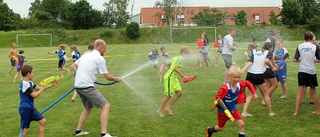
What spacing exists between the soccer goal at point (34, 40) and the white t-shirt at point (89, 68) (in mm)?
53479

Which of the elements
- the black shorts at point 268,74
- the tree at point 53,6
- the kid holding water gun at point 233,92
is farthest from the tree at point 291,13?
the tree at point 53,6

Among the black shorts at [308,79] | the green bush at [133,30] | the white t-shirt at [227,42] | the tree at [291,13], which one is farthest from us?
the green bush at [133,30]

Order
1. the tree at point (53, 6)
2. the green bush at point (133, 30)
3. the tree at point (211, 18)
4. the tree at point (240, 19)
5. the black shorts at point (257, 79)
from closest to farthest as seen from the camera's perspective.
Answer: the black shorts at point (257, 79) < the green bush at point (133, 30) < the tree at point (240, 19) < the tree at point (211, 18) < the tree at point (53, 6)

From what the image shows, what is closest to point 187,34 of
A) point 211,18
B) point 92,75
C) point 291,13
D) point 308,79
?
point 211,18

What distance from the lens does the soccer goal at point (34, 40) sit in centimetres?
5731

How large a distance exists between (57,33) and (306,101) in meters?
56.8

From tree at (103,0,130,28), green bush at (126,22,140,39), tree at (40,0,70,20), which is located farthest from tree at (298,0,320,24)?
tree at (40,0,70,20)

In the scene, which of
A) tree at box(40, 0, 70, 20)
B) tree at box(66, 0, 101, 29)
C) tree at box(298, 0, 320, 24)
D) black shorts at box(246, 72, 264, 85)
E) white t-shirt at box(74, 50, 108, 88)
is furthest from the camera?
tree at box(40, 0, 70, 20)

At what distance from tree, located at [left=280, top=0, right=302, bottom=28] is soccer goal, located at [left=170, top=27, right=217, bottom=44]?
12.6 m

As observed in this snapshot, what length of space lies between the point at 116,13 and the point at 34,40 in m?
25.4

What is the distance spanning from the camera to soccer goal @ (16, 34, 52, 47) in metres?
57.3

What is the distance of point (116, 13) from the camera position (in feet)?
263

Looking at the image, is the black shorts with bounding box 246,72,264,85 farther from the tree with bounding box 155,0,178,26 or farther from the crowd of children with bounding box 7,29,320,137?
the tree with bounding box 155,0,178,26

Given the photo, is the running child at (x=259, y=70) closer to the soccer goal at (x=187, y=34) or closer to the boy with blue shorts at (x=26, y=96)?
the boy with blue shorts at (x=26, y=96)
